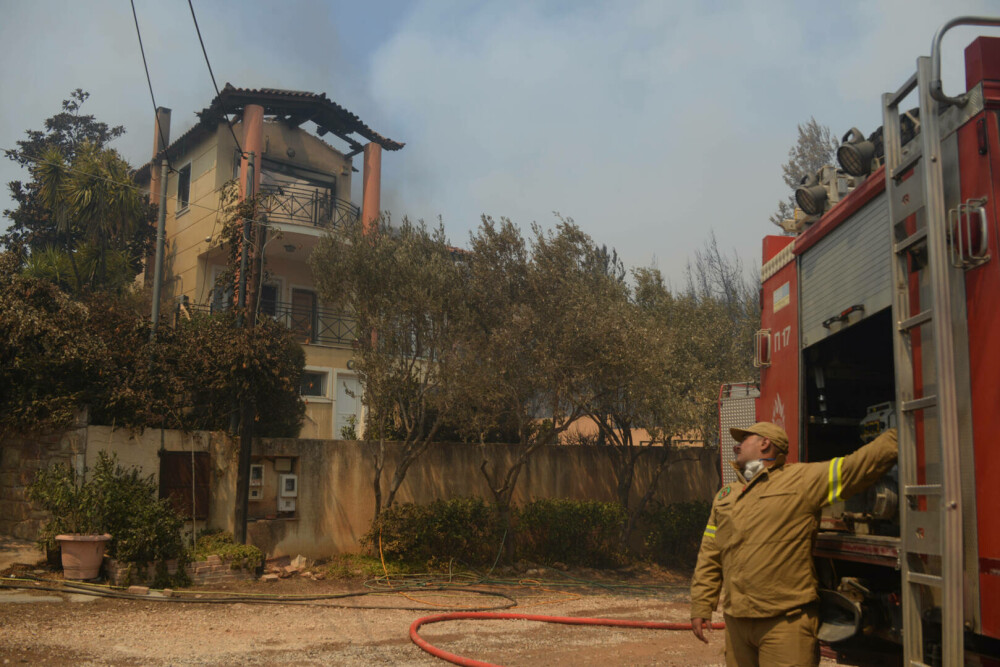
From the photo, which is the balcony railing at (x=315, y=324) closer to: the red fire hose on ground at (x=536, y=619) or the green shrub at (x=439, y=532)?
the green shrub at (x=439, y=532)

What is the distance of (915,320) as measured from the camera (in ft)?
11.8

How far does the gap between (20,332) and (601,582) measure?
379 inches

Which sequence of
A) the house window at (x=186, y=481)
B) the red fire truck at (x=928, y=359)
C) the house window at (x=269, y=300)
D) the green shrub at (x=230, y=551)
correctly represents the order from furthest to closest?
the house window at (x=269, y=300) < the house window at (x=186, y=481) < the green shrub at (x=230, y=551) < the red fire truck at (x=928, y=359)

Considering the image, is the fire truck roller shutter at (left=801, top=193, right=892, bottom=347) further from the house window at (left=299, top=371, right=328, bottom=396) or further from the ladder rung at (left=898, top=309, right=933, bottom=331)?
the house window at (left=299, top=371, right=328, bottom=396)

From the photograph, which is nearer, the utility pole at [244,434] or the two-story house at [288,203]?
the utility pole at [244,434]

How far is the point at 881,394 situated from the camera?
5.58 m

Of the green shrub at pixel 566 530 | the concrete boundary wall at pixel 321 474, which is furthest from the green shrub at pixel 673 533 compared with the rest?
the green shrub at pixel 566 530

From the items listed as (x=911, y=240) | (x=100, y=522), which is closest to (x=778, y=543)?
(x=911, y=240)

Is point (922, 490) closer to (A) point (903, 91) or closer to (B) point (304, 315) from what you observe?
(A) point (903, 91)

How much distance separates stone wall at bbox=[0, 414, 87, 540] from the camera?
11234 mm

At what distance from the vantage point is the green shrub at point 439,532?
12.8 metres

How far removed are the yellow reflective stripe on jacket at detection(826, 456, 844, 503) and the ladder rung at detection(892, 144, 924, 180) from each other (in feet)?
4.69

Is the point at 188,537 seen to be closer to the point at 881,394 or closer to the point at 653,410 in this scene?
the point at 653,410

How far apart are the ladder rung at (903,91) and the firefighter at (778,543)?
64.0 inches
